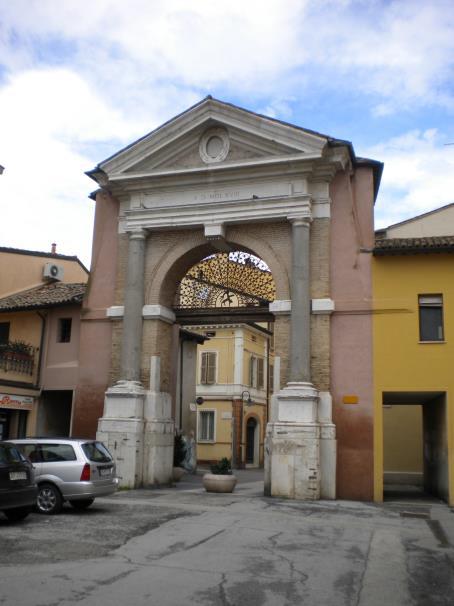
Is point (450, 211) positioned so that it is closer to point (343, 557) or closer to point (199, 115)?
point (199, 115)

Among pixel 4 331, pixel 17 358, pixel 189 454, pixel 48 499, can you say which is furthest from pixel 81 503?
pixel 189 454

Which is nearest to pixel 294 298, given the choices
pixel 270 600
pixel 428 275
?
pixel 428 275

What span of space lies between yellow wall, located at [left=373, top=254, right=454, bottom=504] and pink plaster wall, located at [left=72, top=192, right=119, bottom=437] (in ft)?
25.7

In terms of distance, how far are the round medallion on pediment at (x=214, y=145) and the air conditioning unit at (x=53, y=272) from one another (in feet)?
30.4

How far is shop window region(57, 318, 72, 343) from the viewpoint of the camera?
21906 millimetres

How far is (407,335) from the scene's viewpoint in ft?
57.0

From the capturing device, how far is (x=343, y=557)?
30.9 ft

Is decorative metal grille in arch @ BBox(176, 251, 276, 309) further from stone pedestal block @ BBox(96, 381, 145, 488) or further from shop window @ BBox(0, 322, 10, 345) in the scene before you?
shop window @ BBox(0, 322, 10, 345)

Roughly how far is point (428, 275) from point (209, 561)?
11043mm

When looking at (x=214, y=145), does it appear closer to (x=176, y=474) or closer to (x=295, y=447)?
(x=295, y=447)

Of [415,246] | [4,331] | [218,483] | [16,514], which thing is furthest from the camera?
[4,331]

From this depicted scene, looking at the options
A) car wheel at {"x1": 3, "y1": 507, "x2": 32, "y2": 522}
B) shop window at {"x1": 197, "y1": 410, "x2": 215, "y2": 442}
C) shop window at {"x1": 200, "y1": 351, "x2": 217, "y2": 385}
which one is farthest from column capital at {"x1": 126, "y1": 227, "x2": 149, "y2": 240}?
shop window at {"x1": 197, "y1": 410, "x2": 215, "y2": 442}

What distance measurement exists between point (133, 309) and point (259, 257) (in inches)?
153

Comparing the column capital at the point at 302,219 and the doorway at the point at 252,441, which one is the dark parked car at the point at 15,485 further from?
the doorway at the point at 252,441
